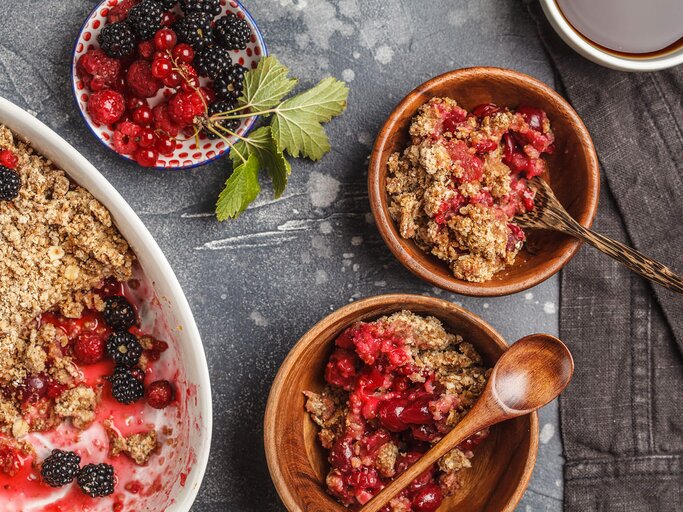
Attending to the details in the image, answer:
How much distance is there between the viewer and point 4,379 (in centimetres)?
176

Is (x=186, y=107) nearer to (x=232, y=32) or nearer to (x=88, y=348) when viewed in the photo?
(x=232, y=32)

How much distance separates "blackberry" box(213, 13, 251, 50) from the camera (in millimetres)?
1745

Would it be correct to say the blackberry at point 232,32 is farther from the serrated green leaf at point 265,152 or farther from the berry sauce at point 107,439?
the berry sauce at point 107,439

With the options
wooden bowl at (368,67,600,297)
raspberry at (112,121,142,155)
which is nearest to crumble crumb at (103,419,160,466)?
raspberry at (112,121,142,155)

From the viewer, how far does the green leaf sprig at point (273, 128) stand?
1783mm

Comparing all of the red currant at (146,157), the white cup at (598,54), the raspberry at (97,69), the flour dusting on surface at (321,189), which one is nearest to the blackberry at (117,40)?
the raspberry at (97,69)

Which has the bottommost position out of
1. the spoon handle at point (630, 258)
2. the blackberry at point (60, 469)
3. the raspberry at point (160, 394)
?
the blackberry at point (60, 469)

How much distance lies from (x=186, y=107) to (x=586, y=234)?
1024mm

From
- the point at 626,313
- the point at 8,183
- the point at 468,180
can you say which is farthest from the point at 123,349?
the point at 626,313

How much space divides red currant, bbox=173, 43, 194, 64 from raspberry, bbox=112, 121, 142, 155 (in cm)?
20

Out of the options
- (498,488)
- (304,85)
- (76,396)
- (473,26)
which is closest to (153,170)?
(304,85)

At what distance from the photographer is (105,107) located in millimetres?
1732

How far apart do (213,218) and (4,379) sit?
66 cm

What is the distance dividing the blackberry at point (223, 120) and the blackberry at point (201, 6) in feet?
0.72
